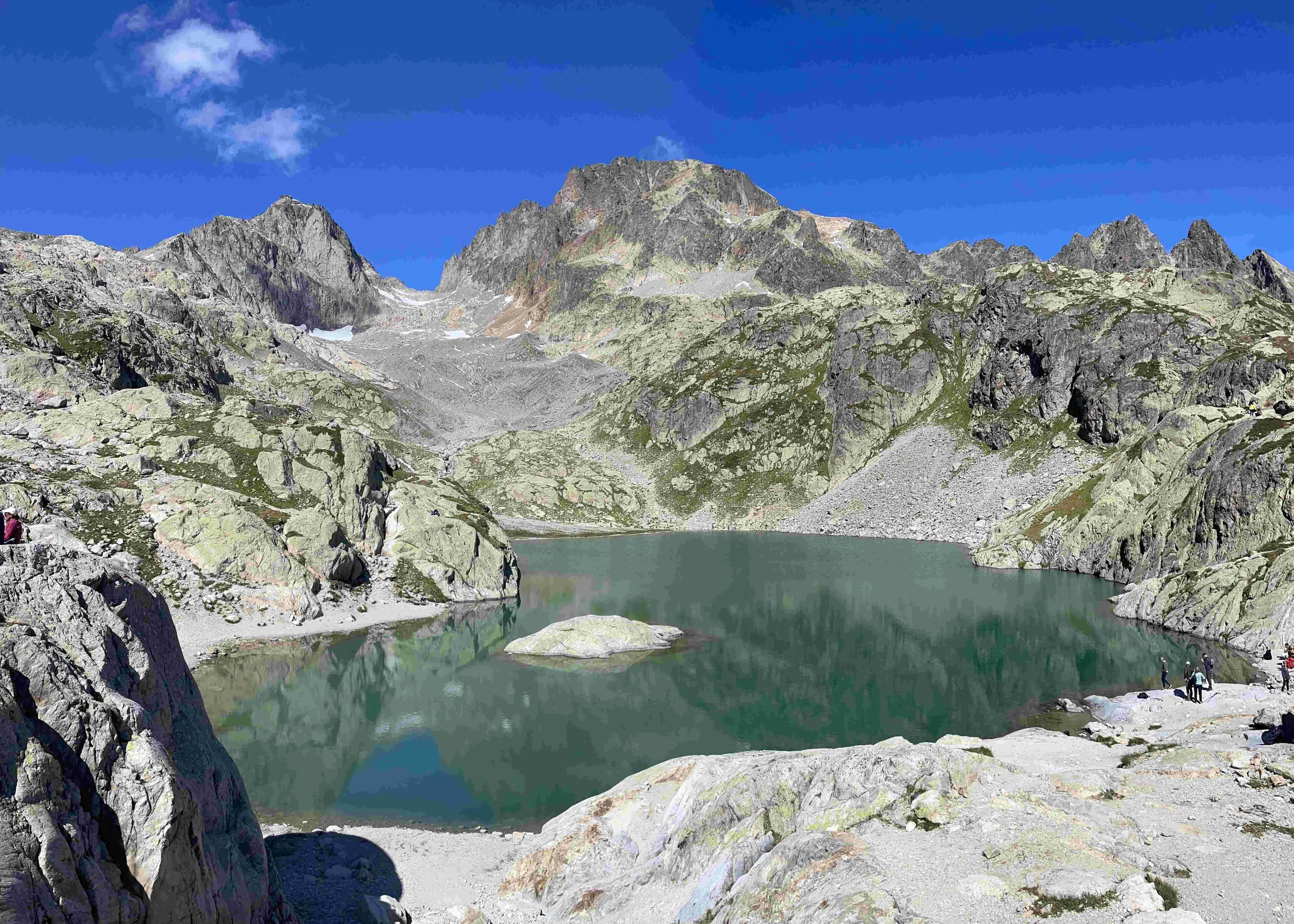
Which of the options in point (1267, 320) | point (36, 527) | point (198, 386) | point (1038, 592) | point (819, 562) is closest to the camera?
point (36, 527)

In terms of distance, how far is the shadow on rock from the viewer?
21.5 metres

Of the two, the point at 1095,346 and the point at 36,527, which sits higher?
the point at 1095,346

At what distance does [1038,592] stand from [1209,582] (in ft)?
73.3

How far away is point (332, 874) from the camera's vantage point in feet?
82.4

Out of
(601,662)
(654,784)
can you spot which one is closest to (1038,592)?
(601,662)

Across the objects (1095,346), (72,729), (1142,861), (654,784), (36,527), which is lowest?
(654,784)

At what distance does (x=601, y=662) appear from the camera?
58.0 metres

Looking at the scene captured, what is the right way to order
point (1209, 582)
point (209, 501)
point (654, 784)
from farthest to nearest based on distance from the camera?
1. point (209, 501)
2. point (1209, 582)
3. point (654, 784)

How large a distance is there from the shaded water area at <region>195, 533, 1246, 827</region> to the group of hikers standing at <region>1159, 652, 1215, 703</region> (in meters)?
2.27

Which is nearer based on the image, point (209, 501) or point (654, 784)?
point (654, 784)

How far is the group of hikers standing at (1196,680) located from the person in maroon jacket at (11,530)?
51.4 m

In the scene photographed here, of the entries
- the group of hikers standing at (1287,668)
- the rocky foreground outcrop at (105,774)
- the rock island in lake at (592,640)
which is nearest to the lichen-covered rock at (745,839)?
the rocky foreground outcrop at (105,774)

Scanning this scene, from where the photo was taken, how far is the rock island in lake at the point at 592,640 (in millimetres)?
60156

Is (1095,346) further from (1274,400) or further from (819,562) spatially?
(819,562)
